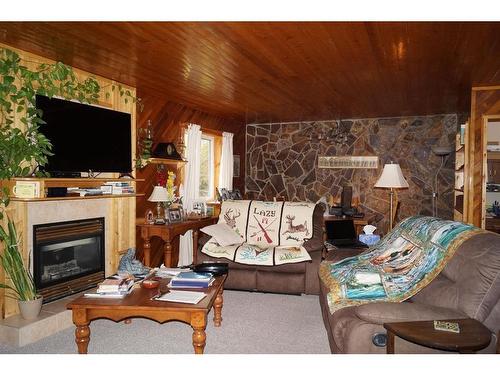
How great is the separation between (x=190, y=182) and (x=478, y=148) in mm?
3819

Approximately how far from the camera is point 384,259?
282 centimetres

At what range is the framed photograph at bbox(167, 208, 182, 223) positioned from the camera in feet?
15.4

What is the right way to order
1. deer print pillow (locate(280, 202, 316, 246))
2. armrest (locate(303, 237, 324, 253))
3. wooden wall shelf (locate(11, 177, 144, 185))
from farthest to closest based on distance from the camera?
deer print pillow (locate(280, 202, 316, 246))
armrest (locate(303, 237, 324, 253))
wooden wall shelf (locate(11, 177, 144, 185))

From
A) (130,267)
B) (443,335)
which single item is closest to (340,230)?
(130,267)

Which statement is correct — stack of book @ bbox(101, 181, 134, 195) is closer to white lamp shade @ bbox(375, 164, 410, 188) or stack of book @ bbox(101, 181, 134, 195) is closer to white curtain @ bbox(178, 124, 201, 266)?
white curtain @ bbox(178, 124, 201, 266)

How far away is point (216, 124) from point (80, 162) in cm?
326

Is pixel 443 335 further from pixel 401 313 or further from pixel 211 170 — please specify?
pixel 211 170

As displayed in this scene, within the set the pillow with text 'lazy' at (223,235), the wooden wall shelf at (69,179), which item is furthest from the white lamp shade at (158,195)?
the pillow with text 'lazy' at (223,235)

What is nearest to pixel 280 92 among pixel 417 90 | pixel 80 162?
pixel 417 90

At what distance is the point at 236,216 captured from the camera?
178 inches

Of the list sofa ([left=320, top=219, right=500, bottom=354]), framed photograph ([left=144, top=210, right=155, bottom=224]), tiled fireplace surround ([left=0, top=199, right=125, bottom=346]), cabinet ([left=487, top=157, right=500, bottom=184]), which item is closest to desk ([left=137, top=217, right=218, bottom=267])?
framed photograph ([left=144, top=210, right=155, bottom=224])

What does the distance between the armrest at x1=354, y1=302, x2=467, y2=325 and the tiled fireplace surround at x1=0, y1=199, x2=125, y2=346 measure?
2.43m
